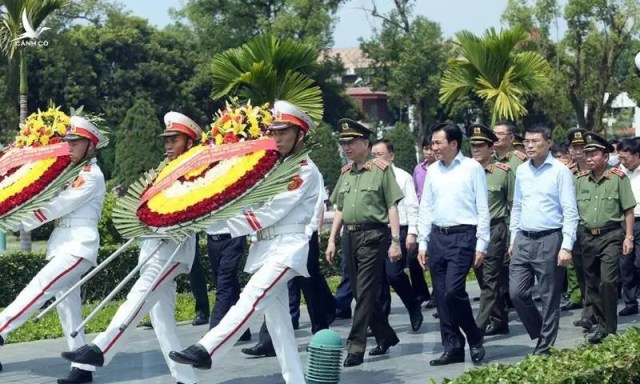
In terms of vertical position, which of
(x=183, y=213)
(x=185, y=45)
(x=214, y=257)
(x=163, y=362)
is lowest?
(x=163, y=362)

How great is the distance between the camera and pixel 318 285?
387 inches

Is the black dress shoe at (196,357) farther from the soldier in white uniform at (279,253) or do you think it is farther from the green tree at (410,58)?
the green tree at (410,58)

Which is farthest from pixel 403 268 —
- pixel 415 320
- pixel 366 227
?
pixel 366 227

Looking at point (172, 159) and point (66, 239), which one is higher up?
point (172, 159)

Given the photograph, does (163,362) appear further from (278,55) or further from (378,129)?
(378,129)

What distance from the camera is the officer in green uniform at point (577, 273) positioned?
410 inches

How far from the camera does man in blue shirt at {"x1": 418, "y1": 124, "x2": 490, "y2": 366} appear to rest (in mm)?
8547

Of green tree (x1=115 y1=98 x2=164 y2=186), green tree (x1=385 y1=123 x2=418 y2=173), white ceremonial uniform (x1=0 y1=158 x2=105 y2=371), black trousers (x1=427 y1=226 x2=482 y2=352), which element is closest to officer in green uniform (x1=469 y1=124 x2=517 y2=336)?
black trousers (x1=427 y1=226 x2=482 y2=352)

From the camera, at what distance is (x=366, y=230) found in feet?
28.8

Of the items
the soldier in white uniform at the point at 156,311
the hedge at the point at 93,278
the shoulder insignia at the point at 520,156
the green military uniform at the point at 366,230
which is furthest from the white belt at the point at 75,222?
the shoulder insignia at the point at 520,156

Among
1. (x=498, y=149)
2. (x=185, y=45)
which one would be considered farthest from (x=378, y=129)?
(x=498, y=149)

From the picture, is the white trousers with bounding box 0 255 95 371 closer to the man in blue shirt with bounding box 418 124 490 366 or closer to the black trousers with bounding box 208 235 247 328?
the black trousers with bounding box 208 235 247 328

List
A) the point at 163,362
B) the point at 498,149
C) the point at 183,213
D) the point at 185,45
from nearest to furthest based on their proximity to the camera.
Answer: the point at 183,213 → the point at 163,362 → the point at 498,149 → the point at 185,45

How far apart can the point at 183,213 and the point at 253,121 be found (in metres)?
0.87
